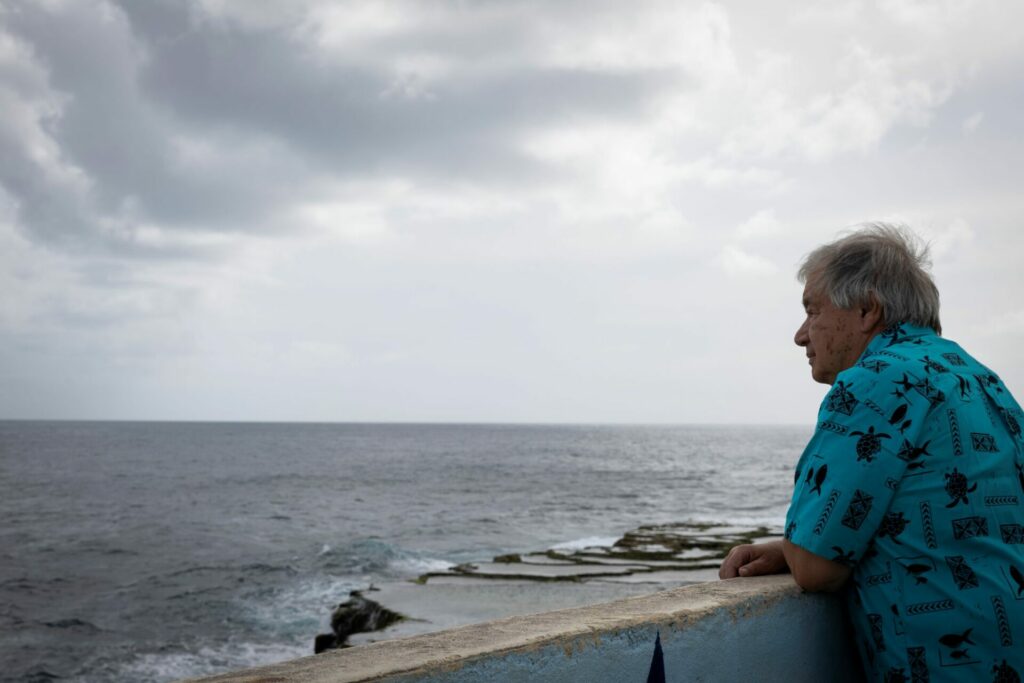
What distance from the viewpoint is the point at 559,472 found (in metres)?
56.2

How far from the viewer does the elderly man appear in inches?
69.2

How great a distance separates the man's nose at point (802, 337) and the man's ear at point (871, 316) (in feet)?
0.62

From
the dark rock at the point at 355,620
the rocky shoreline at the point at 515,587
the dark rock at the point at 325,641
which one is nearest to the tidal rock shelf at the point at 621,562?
the rocky shoreline at the point at 515,587

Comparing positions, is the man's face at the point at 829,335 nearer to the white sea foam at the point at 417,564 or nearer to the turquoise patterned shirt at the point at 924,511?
the turquoise patterned shirt at the point at 924,511

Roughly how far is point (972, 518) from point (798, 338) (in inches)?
28.6

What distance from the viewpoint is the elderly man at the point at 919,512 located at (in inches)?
69.2

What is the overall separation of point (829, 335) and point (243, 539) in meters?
23.8

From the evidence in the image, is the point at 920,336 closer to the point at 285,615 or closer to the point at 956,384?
the point at 956,384

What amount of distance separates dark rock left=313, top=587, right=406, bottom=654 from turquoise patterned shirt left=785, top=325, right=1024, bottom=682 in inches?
315

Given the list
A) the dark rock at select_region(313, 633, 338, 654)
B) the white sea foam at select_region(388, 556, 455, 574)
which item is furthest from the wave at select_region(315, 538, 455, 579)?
the dark rock at select_region(313, 633, 338, 654)

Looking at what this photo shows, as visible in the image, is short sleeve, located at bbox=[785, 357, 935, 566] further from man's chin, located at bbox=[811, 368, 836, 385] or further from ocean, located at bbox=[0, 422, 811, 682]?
ocean, located at bbox=[0, 422, 811, 682]

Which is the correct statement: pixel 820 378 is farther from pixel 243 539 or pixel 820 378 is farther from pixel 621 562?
pixel 243 539

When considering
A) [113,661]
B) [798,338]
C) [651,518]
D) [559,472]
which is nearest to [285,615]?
[113,661]

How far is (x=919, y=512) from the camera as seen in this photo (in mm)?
1819
